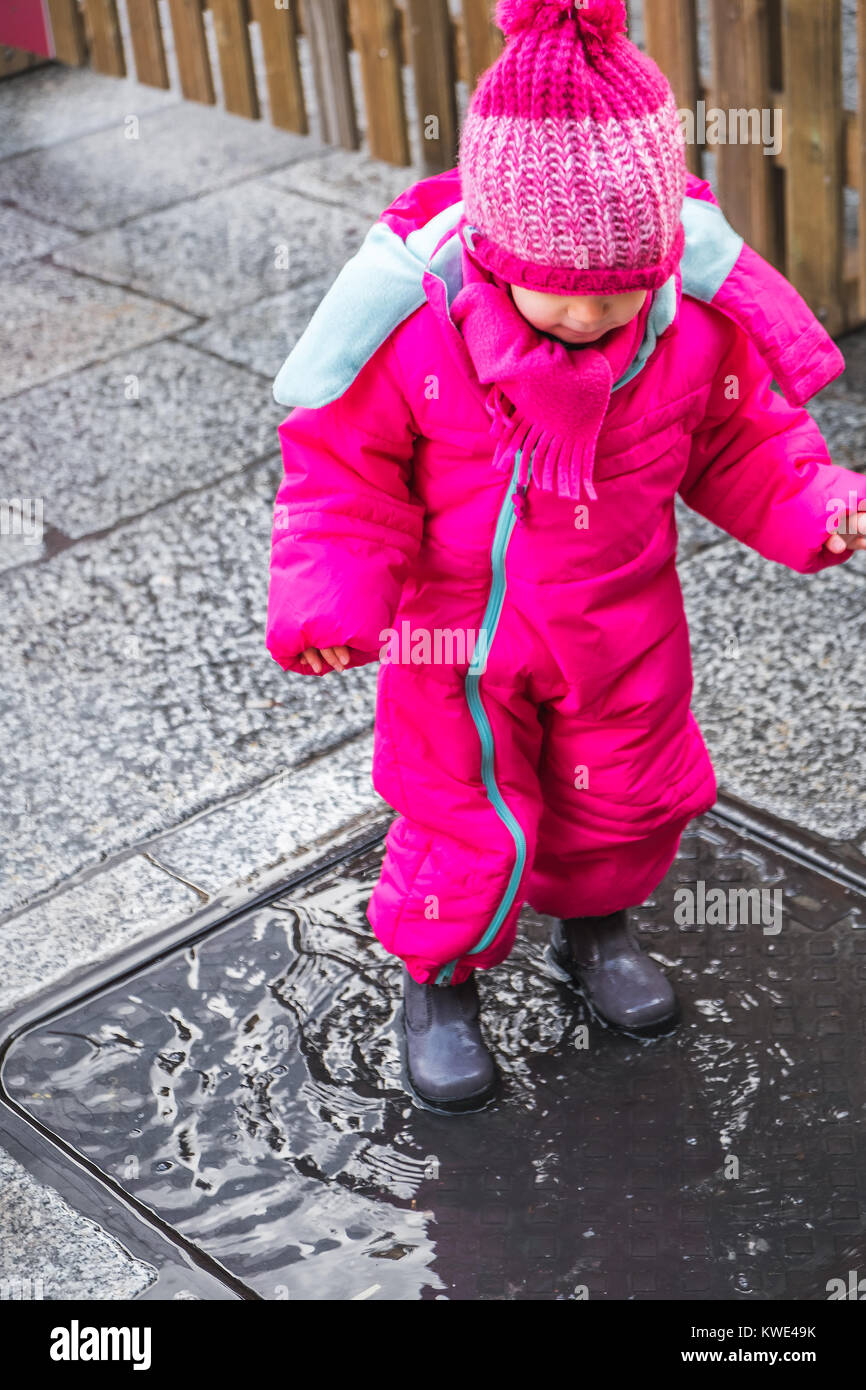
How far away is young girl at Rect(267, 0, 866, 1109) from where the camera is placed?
5.66ft

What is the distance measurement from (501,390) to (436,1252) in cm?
109

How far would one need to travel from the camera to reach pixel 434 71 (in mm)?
4734

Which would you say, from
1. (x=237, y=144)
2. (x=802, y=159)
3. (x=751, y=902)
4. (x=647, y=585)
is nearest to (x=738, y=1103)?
(x=751, y=902)

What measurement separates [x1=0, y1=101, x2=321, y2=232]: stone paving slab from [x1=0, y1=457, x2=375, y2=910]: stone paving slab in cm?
187

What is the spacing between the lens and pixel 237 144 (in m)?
5.52

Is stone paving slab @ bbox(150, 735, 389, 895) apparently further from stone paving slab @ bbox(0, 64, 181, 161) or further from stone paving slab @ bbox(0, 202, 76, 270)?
stone paving slab @ bbox(0, 64, 181, 161)

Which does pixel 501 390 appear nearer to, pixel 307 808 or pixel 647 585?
pixel 647 585

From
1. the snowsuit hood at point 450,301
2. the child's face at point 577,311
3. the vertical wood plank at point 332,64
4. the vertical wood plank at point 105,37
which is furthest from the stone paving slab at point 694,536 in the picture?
the vertical wood plank at point 105,37

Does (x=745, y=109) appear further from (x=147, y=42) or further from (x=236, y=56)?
(x=147, y=42)

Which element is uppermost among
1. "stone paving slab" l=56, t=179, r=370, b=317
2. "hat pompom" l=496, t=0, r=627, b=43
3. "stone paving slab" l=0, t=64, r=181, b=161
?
"hat pompom" l=496, t=0, r=627, b=43

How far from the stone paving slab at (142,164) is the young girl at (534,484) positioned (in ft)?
11.1

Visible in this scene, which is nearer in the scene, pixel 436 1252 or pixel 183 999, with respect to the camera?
pixel 436 1252

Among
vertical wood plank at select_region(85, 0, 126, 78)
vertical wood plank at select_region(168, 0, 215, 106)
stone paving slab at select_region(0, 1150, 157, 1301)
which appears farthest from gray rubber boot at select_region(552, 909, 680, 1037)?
vertical wood plank at select_region(85, 0, 126, 78)

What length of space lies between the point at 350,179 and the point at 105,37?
51.1 inches
